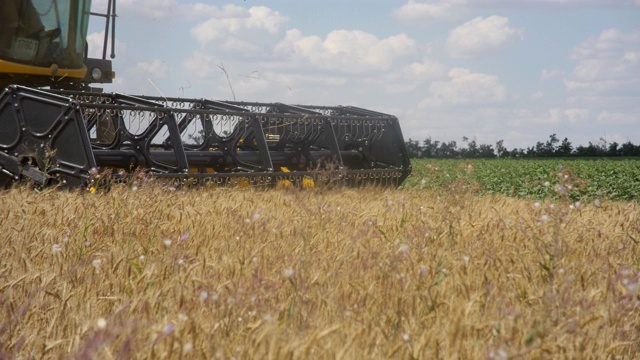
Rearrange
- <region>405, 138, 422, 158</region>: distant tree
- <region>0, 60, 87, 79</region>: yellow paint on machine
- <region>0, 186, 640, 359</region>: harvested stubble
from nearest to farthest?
<region>0, 186, 640, 359</region>: harvested stubble → <region>0, 60, 87, 79</region>: yellow paint on machine → <region>405, 138, 422, 158</region>: distant tree

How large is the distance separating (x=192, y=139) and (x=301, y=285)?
7179mm

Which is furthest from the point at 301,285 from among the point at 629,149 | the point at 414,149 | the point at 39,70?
the point at 629,149

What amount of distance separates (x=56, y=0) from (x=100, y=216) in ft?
19.9

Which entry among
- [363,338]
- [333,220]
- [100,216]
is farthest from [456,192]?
[363,338]

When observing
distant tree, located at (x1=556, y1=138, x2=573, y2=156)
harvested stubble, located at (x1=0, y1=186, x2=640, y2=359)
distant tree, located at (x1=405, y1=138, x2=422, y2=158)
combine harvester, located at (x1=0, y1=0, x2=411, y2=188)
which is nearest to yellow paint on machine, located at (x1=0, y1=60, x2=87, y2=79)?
combine harvester, located at (x1=0, y1=0, x2=411, y2=188)

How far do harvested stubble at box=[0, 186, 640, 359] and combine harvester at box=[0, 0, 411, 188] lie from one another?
1762 millimetres

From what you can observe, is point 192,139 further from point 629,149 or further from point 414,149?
point 629,149

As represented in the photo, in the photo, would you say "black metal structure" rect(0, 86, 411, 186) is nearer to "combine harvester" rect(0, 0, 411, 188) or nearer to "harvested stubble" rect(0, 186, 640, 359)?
"combine harvester" rect(0, 0, 411, 188)

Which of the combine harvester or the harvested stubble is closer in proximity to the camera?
the harvested stubble

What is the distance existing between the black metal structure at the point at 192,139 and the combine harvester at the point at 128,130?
1 cm

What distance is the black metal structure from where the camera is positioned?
8383 mm

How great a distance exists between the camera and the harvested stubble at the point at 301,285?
2.64 meters

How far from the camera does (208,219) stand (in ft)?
19.1

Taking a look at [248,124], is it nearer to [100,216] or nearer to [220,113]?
[220,113]
